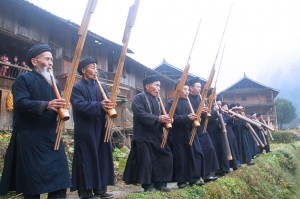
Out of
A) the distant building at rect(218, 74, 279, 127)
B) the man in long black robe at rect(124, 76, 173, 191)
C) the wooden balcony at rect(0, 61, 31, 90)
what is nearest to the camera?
the man in long black robe at rect(124, 76, 173, 191)

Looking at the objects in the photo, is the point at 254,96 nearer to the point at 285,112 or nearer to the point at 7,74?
the point at 285,112

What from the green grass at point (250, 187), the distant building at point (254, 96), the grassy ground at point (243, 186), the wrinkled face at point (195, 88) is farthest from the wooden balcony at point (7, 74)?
the distant building at point (254, 96)

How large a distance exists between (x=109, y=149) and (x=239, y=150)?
5905 mm

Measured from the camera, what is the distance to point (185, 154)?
18.0 ft

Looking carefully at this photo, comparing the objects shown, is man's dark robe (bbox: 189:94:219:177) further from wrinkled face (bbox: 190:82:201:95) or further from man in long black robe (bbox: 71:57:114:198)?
man in long black robe (bbox: 71:57:114:198)

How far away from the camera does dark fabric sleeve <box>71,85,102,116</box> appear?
3.86 m

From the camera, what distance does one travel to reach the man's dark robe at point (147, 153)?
15.7ft

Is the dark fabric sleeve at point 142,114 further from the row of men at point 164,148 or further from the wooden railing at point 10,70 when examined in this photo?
the wooden railing at point 10,70

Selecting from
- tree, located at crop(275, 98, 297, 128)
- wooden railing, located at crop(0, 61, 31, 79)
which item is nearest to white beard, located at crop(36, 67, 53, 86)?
wooden railing, located at crop(0, 61, 31, 79)

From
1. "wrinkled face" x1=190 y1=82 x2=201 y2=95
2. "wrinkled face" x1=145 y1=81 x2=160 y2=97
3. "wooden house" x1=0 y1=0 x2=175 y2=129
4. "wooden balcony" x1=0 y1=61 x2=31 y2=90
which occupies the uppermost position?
"wooden house" x1=0 y1=0 x2=175 y2=129

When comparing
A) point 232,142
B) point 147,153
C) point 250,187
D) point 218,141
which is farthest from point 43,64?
point 232,142

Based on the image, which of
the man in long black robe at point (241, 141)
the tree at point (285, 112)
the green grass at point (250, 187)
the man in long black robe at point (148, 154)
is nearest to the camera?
the man in long black robe at point (148, 154)

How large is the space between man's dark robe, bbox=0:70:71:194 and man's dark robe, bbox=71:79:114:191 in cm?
66

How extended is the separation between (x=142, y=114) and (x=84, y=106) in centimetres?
123
